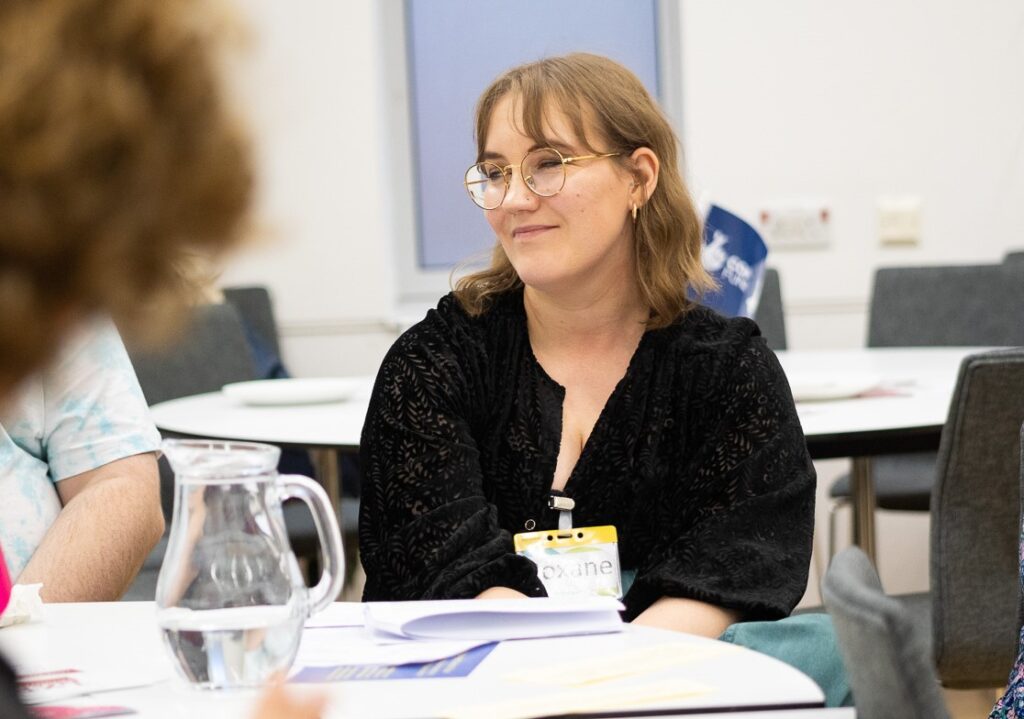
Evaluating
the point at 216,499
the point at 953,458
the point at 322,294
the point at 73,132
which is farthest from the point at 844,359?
the point at 73,132

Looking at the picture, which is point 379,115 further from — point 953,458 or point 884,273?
point 953,458

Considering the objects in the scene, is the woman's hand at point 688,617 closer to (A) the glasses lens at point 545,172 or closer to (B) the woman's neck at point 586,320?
(B) the woman's neck at point 586,320

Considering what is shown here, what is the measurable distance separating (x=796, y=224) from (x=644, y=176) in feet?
10.4

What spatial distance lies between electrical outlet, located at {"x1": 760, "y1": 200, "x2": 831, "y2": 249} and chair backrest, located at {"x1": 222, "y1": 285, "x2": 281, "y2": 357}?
6.21 ft

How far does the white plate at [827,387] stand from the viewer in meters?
2.81

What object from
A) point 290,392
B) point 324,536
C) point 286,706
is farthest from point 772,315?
point 286,706

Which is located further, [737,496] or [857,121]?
[857,121]

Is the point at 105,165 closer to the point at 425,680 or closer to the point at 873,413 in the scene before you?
the point at 425,680

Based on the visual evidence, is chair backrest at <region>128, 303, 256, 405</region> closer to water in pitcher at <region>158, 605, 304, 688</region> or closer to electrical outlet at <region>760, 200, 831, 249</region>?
electrical outlet at <region>760, 200, 831, 249</region>

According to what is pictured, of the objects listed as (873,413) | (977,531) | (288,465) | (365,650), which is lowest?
(288,465)

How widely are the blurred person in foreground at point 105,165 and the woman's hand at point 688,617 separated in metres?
1.33

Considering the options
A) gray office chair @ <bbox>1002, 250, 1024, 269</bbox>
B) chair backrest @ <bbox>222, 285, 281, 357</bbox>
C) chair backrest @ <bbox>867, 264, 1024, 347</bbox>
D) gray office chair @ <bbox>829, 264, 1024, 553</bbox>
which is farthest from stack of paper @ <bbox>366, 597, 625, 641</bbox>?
chair backrest @ <bbox>222, 285, 281, 357</bbox>

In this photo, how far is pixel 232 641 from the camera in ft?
3.32

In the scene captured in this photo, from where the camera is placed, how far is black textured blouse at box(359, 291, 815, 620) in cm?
191
